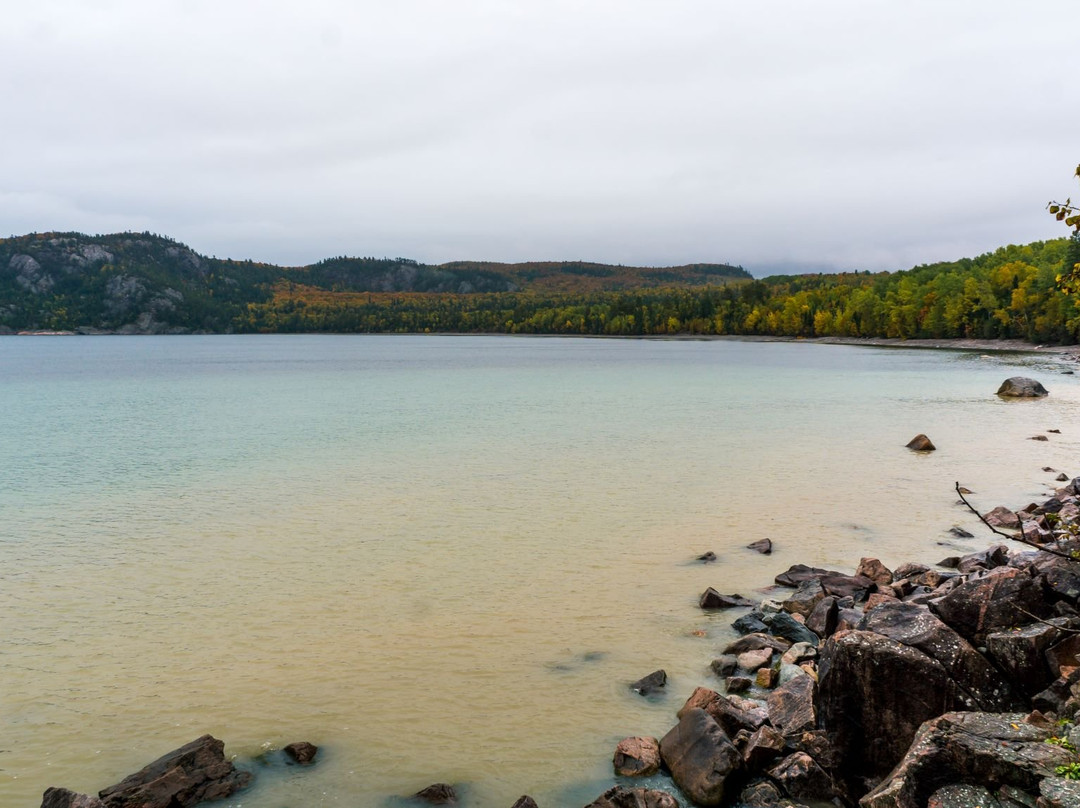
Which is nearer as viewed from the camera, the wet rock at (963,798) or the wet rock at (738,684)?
the wet rock at (963,798)

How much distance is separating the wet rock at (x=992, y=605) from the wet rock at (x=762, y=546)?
8.38 meters

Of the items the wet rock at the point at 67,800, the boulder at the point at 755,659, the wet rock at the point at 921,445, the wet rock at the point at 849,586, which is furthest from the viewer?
the wet rock at the point at 921,445

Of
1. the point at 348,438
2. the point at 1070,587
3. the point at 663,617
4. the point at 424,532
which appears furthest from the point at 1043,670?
the point at 348,438

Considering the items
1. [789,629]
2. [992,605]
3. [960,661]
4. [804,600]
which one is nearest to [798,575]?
[804,600]

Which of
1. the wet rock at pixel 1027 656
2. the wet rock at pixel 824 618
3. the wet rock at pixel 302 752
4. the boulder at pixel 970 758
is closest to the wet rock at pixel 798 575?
the wet rock at pixel 824 618

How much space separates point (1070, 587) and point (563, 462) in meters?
23.8

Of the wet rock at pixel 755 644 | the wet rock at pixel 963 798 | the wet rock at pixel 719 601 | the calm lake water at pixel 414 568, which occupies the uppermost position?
the wet rock at pixel 963 798

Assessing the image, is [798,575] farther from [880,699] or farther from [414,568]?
[414,568]

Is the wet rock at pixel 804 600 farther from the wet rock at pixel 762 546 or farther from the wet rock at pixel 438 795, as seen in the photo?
the wet rock at pixel 438 795

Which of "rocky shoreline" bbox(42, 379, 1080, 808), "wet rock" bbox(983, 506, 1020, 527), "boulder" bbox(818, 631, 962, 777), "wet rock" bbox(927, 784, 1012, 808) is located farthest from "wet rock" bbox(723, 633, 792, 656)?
"wet rock" bbox(983, 506, 1020, 527)

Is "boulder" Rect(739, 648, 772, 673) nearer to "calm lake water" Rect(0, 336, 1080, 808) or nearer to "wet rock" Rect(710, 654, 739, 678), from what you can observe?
"wet rock" Rect(710, 654, 739, 678)

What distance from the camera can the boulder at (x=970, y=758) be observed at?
6.93 metres

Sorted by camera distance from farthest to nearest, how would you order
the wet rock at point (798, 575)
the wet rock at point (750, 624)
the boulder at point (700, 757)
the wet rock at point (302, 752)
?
the wet rock at point (798, 575) < the wet rock at point (750, 624) < the wet rock at point (302, 752) < the boulder at point (700, 757)

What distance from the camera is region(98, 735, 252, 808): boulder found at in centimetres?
895
